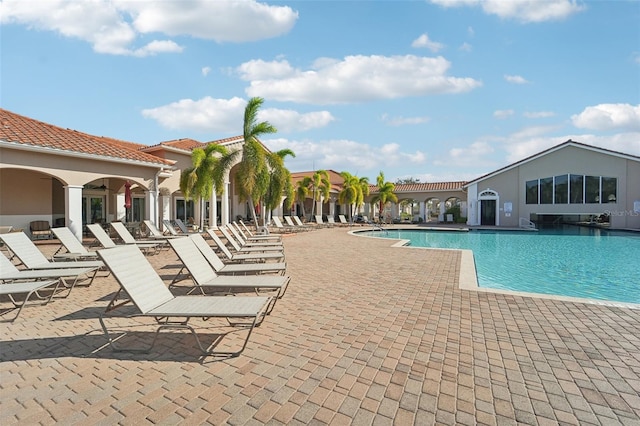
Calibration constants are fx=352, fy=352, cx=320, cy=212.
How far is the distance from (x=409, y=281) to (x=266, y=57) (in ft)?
32.1

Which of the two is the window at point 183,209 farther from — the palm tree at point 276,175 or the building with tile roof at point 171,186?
the palm tree at point 276,175

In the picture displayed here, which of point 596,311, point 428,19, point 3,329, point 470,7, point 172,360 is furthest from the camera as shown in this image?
point 428,19

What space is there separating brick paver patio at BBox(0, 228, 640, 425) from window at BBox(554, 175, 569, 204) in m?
27.5

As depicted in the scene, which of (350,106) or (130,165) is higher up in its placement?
(350,106)

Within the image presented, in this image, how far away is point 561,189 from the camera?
28.3 metres

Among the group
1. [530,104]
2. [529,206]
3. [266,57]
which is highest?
[266,57]

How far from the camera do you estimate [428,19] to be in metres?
11.5

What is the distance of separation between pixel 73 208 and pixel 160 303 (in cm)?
1135

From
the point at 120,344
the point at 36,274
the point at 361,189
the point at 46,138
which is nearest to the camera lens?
the point at 120,344

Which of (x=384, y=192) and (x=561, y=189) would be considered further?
(x=384, y=192)

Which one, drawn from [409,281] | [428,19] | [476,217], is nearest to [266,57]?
[428,19]

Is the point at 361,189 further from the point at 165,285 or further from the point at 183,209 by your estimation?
the point at 165,285

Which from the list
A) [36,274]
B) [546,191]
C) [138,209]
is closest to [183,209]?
[138,209]

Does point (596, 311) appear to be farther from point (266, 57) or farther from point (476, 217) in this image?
point (476, 217)
